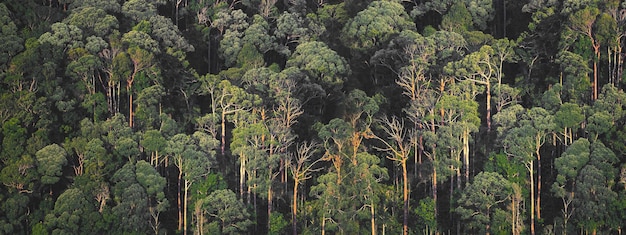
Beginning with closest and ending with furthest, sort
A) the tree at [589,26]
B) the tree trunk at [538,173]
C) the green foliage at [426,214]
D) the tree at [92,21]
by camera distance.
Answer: the tree trunk at [538,173]
the tree at [589,26]
the green foliage at [426,214]
the tree at [92,21]

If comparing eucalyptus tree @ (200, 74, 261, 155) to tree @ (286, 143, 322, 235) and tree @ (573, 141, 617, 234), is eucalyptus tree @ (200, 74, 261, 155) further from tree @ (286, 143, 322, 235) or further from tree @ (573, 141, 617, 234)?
tree @ (573, 141, 617, 234)

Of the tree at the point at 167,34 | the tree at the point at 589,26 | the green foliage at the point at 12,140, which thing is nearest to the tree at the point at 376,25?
the tree at the point at 589,26

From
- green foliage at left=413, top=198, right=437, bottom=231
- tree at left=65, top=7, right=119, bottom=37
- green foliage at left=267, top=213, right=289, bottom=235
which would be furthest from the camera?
tree at left=65, top=7, right=119, bottom=37

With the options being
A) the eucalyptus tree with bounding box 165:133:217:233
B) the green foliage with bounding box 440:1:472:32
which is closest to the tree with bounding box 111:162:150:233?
the eucalyptus tree with bounding box 165:133:217:233

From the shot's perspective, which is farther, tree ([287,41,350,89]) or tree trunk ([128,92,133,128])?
tree ([287,41,350,89])

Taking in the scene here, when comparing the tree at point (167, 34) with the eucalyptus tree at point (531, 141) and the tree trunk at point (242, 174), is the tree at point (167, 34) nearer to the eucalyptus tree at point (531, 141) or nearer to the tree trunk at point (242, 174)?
the tree trunk at point (242, 174)

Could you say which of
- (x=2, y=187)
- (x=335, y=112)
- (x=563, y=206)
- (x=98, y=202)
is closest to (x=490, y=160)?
(x=563, y=206)
